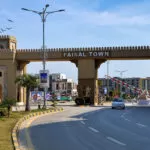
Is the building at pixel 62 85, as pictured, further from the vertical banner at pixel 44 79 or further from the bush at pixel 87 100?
the vertical banner at pixel 44 79

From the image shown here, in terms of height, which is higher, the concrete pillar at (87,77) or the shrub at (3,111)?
the concrete pillar at (87,77)

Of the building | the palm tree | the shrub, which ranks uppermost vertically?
the building

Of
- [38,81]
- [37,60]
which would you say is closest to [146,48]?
[37,60]

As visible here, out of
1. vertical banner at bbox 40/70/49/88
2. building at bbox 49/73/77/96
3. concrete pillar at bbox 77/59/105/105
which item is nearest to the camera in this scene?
vertical banner at bbox 40/70/49/88

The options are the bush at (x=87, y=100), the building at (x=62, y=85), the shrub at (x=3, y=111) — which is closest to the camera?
the shrub at (x=3, y=111)

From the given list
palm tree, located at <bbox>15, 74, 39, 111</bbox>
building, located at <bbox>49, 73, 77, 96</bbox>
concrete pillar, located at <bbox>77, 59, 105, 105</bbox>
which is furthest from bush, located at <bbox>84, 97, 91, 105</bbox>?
building, located at <bbox>49, 73, 77, 96</bbox>

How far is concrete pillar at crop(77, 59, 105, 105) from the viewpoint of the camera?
58594 mm

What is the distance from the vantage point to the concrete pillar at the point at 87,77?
58.6 metres

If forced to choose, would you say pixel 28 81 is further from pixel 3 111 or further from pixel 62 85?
pixel 62 85

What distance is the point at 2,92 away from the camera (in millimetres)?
62719

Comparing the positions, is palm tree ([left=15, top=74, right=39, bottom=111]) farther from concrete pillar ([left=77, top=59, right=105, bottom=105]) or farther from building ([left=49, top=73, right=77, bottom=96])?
building ([left=49, top=73, right=77, bottom=96])

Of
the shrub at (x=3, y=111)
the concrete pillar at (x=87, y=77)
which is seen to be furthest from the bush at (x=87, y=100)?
the shrub at (x=3, y=111)

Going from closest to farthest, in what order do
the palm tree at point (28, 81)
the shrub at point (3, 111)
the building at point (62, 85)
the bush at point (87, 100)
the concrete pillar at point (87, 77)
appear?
the shrub at point (3, 111), the palm tree at point (28, 81), the concrete pillar at point (87, 77), the bush at point (87, 100), the building at point (62, 85)

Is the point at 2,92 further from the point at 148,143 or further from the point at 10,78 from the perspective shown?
the point at 148,143
